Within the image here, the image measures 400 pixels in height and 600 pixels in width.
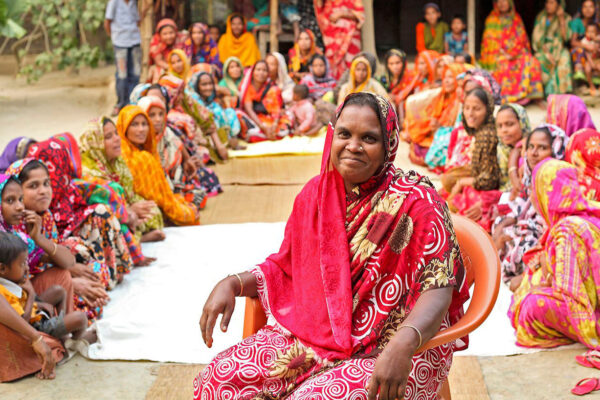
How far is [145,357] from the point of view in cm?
394

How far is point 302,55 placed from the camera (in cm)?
1048

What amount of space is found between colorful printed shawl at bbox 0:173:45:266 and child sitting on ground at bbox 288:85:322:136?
5.44m

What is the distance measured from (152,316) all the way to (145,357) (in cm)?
51

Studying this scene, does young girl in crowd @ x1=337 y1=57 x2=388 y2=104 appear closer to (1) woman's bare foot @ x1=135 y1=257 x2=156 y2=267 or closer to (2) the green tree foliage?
(2) the green tree foliage

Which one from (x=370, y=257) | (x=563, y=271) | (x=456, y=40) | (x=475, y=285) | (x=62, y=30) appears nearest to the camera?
(x=370, y=257)

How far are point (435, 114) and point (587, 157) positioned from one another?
4.06 meters

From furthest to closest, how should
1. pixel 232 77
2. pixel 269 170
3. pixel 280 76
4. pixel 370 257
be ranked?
pixel 280 76 < pixel 232 77 < pixel 269 170 < pixel 370 257

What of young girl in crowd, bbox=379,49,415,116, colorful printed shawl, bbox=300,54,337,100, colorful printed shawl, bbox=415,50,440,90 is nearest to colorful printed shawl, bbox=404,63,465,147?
colorful printed shawl, bbox=415,50,440,90

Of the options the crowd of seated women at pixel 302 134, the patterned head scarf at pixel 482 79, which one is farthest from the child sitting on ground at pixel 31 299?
the patterned head scarf at pixel 482 79

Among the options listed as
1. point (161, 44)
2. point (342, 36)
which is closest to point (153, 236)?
point (161, 44)

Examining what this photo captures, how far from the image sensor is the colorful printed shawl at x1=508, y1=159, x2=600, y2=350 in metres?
3.77

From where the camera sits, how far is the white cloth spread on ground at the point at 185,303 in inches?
158

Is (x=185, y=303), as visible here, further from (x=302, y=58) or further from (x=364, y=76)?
(x=302, y=58)

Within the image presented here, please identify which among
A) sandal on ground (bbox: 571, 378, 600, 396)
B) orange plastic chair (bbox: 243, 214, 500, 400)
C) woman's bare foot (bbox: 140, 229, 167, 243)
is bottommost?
sandal on ground (bbox: 571, 378, 600, 396)
